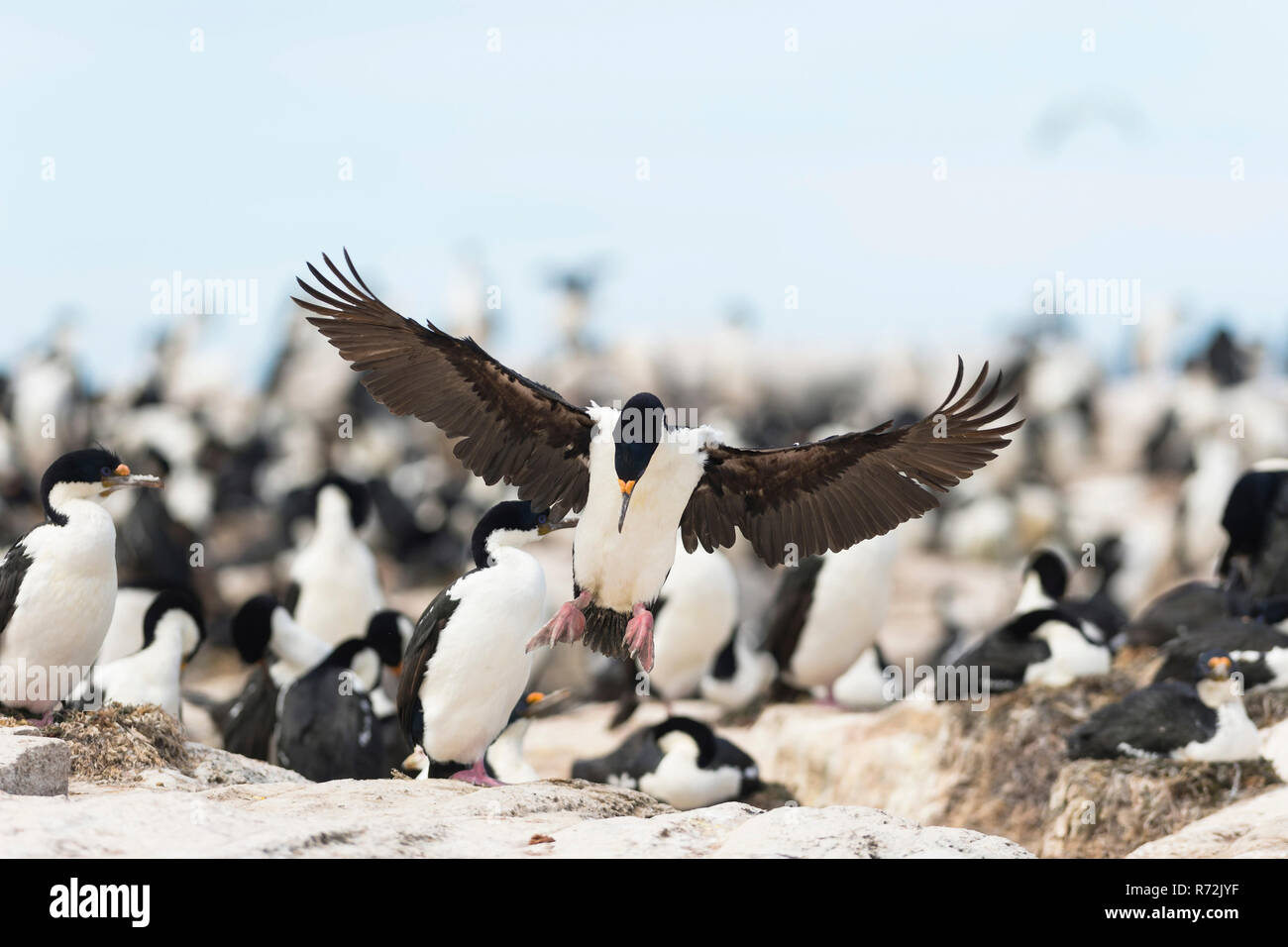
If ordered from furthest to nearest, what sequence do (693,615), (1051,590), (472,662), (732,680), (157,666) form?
1. (732,680)
2. (693,615)
3. (1051,590)
4. (157,666)
5. (472,662)

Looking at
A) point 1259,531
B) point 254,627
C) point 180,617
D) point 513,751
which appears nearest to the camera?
point 180,617

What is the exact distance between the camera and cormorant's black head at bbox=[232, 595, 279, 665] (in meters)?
10.2

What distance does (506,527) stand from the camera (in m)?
7.96

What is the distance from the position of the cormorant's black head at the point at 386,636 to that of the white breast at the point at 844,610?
10.5 feet

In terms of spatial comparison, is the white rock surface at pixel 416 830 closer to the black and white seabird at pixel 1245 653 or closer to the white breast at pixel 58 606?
the white breast at pixel 58 606

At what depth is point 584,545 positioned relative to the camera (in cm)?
730

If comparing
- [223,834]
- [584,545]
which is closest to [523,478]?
[584,545]

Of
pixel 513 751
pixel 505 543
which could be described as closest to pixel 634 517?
pixel 505 543

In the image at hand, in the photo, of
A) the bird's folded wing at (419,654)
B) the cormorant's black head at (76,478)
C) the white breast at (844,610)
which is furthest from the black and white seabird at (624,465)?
the white breast at (844,610)

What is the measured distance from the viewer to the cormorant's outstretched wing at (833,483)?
707 cm

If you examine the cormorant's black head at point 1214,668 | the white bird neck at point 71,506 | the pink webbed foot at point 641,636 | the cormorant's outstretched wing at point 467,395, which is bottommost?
the cormorant's black head at point 1214,668

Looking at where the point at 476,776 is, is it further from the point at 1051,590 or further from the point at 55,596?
the point at 1051,590

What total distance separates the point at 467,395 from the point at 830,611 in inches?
202
